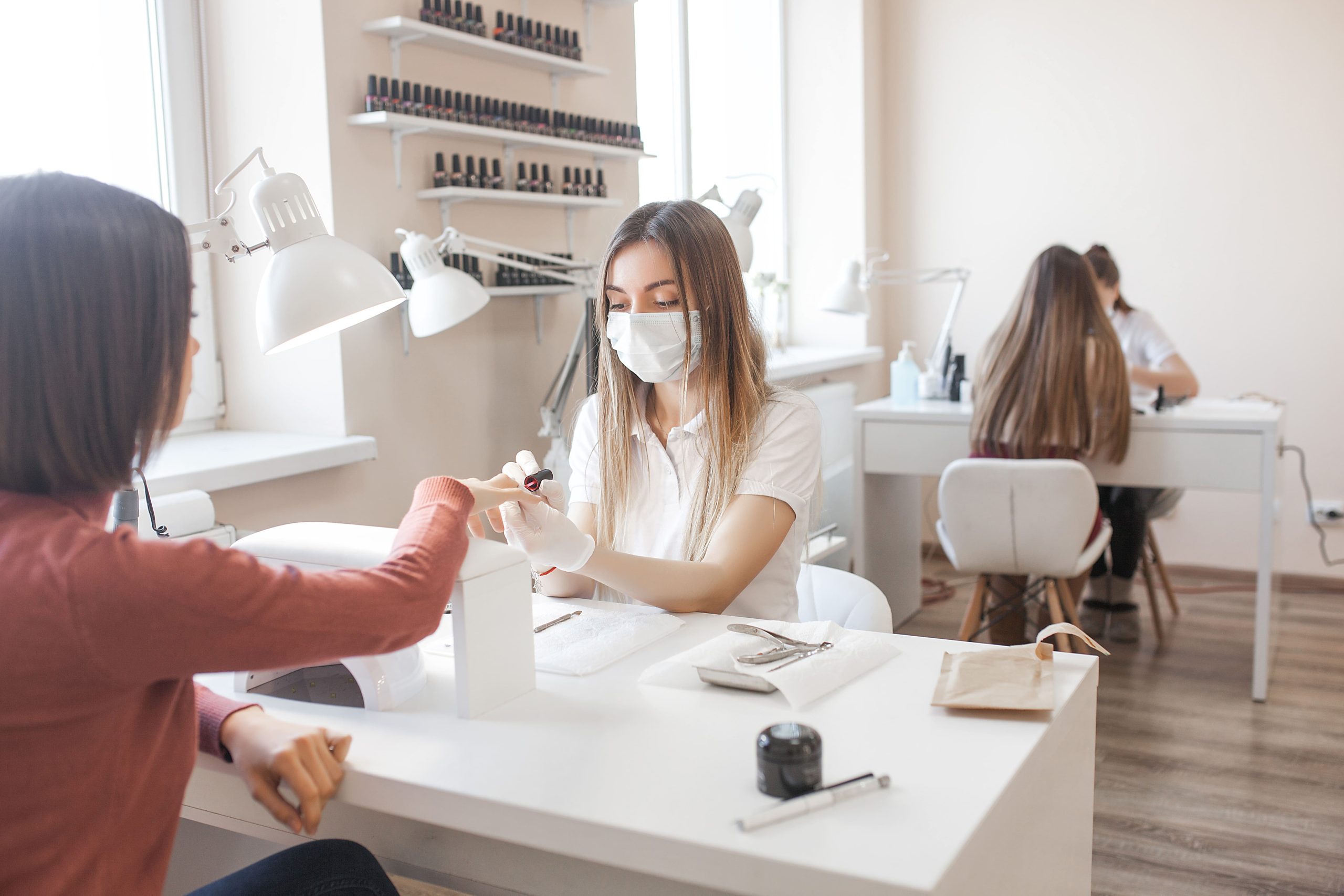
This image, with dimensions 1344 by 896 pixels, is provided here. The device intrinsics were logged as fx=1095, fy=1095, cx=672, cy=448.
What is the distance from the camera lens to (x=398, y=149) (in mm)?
2369

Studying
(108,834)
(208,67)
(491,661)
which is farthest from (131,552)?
(208,67)

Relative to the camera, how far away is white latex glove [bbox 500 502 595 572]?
1.38 m

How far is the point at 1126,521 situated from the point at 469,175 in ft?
7.83

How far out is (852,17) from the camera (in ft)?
14.5

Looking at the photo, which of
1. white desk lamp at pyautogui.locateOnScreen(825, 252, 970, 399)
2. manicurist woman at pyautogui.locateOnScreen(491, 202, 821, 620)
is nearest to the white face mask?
manicurist woman at pyautogui.locateOnScreen(491, 202, 821, 620)

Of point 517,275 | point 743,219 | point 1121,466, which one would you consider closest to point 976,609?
point 1121,466

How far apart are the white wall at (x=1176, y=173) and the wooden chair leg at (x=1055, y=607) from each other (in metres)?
1.48

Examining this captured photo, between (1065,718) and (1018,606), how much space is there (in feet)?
7.29

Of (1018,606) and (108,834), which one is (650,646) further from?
(1018,606)

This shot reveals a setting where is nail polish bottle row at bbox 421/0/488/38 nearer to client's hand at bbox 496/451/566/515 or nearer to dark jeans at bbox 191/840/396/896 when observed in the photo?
client's hand at bbox 496/451/566/515

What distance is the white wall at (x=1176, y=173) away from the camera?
12.7 feet

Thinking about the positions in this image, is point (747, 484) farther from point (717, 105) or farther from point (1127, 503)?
point (717, 105)

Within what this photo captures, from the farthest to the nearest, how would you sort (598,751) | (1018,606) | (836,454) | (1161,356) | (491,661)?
1. (836,454)
2. (1161,356)
3. (1018,606)
4. (491,661)
5. (598,751)

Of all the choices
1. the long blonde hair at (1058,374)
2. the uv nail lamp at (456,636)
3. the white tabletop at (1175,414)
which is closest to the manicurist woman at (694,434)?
the uv nail lamp at (456,636)
